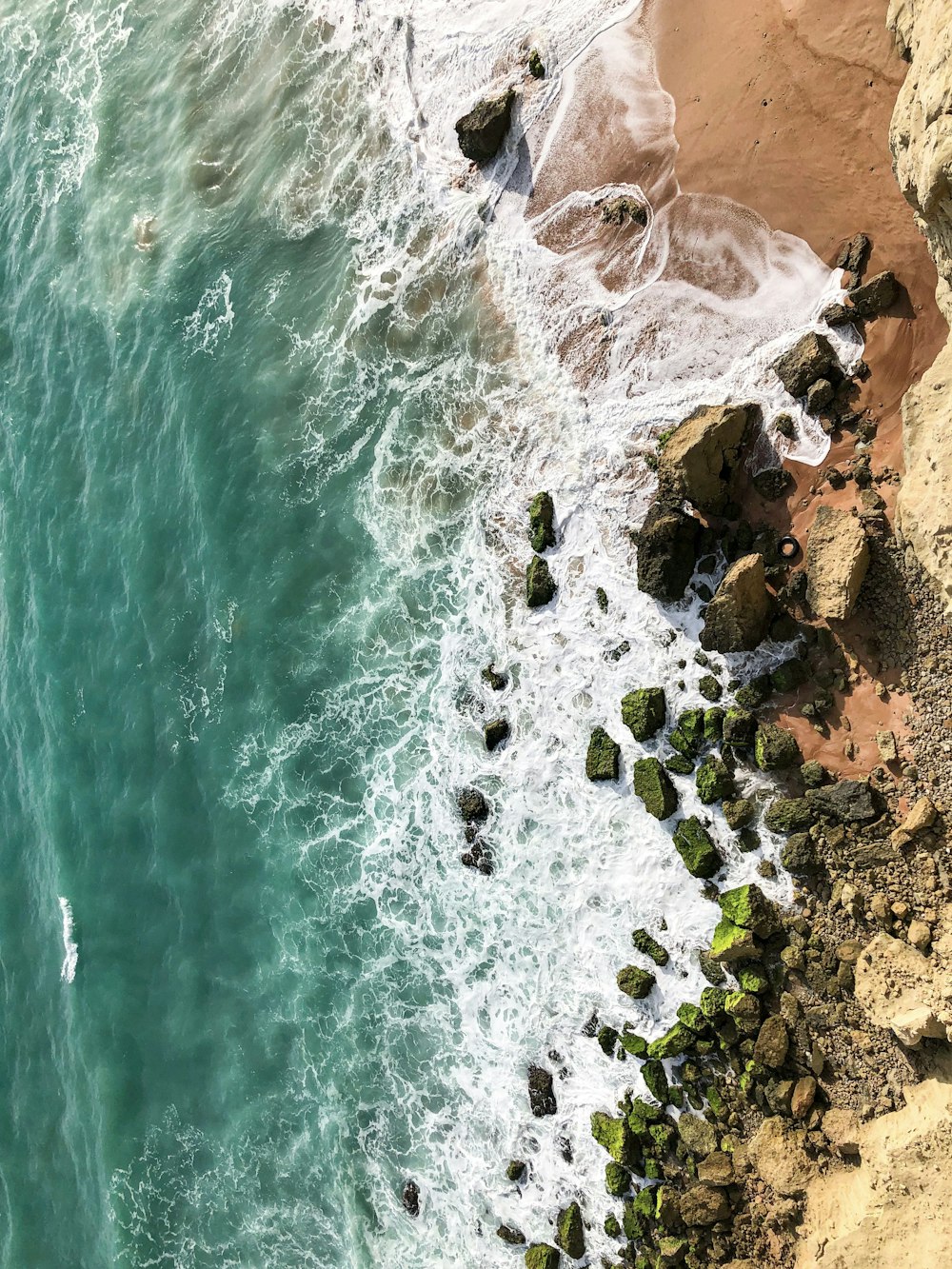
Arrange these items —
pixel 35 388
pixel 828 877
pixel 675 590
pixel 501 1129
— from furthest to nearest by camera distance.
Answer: pixel 35 388
pixel 501 1129
pixel 675 590
pixel 828 877

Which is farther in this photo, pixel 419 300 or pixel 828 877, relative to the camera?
pixel 419 300

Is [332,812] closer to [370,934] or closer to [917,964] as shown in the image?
[370,934]

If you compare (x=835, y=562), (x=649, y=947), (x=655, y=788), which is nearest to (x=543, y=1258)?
(x=649, y=947)

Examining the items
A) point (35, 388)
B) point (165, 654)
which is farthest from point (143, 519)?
point (35, 388)

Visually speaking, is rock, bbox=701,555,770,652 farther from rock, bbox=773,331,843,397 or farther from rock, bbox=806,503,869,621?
rock, bbox=773,331,843,397

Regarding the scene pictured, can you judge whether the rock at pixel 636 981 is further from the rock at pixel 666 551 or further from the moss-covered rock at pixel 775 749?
the rock at pixel 666 551

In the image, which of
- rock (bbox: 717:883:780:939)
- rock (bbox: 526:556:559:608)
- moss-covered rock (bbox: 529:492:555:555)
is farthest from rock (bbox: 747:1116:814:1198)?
moss-covered rock (bbox: 529:492:555:555)
